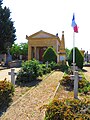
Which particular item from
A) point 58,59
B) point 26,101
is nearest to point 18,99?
point 26,101

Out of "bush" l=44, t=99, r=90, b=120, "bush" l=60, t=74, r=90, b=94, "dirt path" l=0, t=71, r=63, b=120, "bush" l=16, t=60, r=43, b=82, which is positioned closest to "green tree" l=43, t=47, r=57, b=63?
"bush" l=16, t=60, r=43, b=82

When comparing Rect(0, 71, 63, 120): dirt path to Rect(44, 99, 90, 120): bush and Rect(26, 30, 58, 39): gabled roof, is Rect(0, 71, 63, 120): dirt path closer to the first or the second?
Rect(44, 99, 90, 120): bush

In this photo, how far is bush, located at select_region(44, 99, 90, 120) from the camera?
4.36 m

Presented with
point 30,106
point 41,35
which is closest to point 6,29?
point 41,35

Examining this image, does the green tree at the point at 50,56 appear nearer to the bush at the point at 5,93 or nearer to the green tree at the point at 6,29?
the green tree at the point at 6,29

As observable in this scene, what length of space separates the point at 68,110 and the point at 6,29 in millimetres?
30046

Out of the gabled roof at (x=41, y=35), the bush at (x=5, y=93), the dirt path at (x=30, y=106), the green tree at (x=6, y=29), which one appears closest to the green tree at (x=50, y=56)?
the gabled roof at (x=41, y=35)

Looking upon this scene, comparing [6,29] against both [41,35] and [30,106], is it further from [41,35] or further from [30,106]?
[30,106]

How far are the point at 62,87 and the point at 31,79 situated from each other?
2.25m

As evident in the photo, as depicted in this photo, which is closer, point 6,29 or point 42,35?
point 6,29

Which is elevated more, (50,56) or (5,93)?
(50,56)

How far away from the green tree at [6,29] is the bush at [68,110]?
28885 millimetres

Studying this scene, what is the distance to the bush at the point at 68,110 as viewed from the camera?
14.3ft

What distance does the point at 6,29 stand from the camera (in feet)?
110
